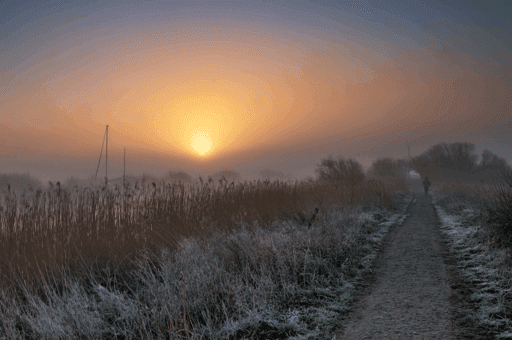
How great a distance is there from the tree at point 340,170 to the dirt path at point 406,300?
1388 cm

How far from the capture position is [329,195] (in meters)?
13.0

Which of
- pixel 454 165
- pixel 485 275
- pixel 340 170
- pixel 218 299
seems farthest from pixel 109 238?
pixel 454 165

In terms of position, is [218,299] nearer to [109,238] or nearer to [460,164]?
[109,238]

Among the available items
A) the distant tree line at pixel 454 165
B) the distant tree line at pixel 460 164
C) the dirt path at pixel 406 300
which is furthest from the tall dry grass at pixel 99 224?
the distant tree line at pixel 460 164

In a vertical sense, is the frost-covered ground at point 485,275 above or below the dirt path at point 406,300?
above

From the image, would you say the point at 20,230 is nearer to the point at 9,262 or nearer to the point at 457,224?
the point at 9,262

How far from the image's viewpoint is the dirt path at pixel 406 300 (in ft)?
10.8

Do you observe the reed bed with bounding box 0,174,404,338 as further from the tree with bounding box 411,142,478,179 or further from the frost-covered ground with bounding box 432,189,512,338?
the tree with bounding box 411,142,478,179

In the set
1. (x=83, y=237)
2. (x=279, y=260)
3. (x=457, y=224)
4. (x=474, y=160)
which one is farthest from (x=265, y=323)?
(x=474, y=160)

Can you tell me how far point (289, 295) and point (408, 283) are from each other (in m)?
1.96

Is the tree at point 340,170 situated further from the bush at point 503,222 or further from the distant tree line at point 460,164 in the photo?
the distant tree line at point 460,164

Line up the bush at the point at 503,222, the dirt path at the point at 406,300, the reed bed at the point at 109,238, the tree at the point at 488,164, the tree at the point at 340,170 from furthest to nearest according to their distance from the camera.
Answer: the tree at the point at 488,164 < the tree at the point at 340,170 < the bush at the point at 503,222 < the reed bed at the point at 109,238 < the dirt path at the point at 406,300

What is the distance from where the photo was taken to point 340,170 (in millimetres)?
21906

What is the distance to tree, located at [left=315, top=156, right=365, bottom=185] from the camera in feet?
67.9
